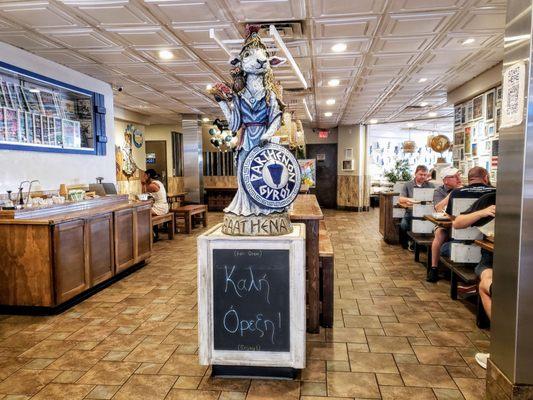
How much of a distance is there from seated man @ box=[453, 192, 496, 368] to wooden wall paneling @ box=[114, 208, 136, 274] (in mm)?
4030

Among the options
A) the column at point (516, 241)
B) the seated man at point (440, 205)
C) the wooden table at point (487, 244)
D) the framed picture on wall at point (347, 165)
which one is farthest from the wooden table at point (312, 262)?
the framed picture on wall at point (347, 165)

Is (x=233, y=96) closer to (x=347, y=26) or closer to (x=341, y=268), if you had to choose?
(x=347, y=26)

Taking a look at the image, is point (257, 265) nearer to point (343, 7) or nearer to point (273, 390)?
point (273, 390)

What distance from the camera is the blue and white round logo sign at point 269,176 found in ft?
8.80

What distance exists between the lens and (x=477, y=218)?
3.59m

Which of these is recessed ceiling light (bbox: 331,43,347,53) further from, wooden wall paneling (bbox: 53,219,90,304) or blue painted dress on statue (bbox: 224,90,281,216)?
wooden wall paneling (bbox: 53,219,90,304)

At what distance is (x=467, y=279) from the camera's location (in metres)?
3.78

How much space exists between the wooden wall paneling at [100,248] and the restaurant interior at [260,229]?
26mm

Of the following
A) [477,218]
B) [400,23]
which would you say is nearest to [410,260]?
[477,218]

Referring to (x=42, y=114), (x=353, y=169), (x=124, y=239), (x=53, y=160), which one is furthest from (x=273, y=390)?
(x=353, y=169)

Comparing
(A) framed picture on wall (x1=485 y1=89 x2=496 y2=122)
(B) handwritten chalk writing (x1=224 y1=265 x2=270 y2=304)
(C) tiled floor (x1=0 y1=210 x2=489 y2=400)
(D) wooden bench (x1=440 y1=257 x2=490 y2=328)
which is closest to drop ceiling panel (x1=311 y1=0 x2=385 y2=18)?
(B) handwritten chalk writing (x1=224 y1=265 x2=270 y2=304)

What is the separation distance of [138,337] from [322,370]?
5.49 feet

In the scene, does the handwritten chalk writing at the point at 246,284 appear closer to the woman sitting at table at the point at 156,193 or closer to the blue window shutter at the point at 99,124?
the blue window shutter at the point at 99,124

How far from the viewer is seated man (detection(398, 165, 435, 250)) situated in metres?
6.48
